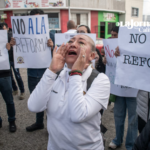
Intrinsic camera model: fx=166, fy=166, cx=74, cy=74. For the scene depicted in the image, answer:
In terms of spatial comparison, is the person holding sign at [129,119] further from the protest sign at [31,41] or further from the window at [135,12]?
the window at [135,12]

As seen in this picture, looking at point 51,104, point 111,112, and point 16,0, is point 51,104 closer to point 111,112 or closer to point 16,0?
point 111,112

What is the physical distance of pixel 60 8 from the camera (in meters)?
15.9

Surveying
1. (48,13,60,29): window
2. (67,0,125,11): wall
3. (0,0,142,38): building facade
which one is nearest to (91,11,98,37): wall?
(0,0,142,38): building facade

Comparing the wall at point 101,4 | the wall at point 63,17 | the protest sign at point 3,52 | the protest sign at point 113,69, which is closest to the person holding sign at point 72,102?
the protest sign at point 113,69

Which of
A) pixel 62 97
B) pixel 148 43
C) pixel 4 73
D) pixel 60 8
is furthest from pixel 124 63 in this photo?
pixel 60 8

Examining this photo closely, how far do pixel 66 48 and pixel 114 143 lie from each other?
70.8 inches

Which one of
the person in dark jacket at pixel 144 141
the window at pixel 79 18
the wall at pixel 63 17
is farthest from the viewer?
the window at pixel 79 18

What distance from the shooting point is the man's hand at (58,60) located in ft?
4.45

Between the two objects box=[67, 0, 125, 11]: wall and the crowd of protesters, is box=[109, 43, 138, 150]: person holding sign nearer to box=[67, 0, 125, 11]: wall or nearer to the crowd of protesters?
the crowd of protesters

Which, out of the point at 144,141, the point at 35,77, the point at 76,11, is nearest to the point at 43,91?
the point at 144,141

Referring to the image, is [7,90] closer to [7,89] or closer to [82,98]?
[7,89]

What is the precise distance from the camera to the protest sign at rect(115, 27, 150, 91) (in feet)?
5.69

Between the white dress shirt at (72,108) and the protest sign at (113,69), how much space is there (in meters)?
0.98

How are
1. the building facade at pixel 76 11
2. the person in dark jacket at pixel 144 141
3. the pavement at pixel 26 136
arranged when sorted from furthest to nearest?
the building facade at pixel 76 11
the pavement at pixel 26 136
the person in dark jacket at pixel 144 141
